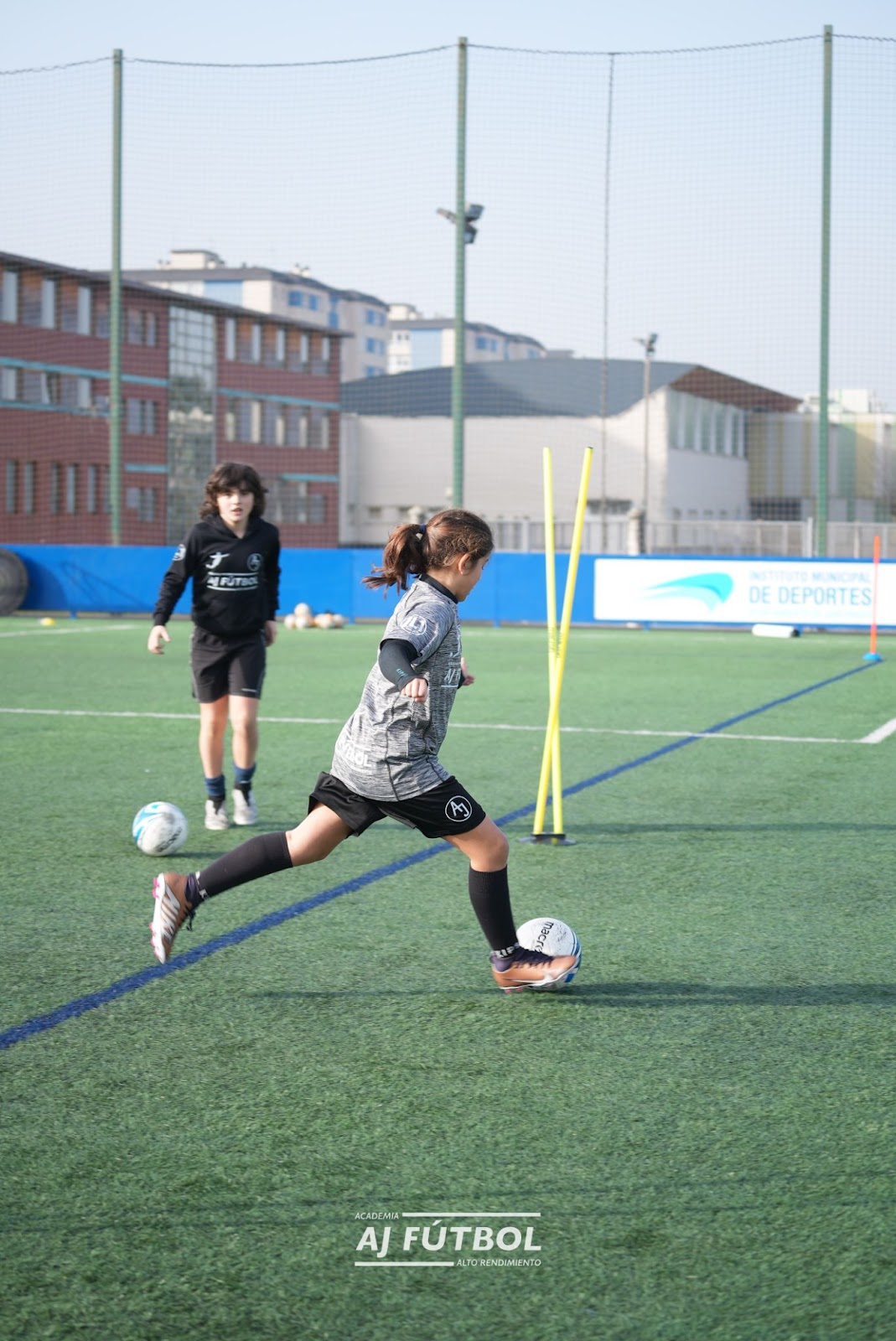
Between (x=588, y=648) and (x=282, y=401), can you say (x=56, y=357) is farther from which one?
(x=588, y=648)

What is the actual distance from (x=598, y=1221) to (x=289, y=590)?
2440cm

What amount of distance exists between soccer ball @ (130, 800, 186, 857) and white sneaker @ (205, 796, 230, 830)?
2.36ft

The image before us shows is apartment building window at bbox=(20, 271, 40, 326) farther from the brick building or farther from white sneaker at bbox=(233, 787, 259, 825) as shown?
white sneaker at bbox=(233, 787, 259, 825)

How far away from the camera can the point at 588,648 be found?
21.1 metres

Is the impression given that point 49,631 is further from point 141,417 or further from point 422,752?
point 141,417

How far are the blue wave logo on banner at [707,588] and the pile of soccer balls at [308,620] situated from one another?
5.61 m

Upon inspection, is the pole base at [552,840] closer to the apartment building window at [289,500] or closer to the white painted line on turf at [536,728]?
the white painted line on turf at [536,728]

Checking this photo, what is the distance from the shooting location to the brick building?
50.2 metres

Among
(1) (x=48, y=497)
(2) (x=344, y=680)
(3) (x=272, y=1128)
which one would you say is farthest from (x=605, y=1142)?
(1) (x=48, y=497)

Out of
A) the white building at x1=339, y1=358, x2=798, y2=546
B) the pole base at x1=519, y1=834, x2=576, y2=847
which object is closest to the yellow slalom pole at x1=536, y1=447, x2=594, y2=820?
the pole base at x1=519, y1=834, x2=576, y2=847

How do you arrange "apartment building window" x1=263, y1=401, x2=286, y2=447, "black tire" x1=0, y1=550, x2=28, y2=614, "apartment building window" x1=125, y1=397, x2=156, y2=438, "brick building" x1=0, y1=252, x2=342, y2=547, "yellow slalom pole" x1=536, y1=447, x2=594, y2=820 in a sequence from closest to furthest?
"yellow slalom pole" x1=536, y1=447, x2=594, y2=820, "black tire" x1=0, y1=550, x2=28, y2=614, "brick building" x1=0, y1=252, x2=342, y2=547, "apartment building window" x1=125, y1=397, x2=156, y2=438, "apartment building window" x1=263, y1=401, x2=286, y2=447

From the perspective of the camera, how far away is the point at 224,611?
26.2ft

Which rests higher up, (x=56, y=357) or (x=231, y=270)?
(x=231, y=270)

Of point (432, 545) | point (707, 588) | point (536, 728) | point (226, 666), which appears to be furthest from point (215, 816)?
point (707, 588)
